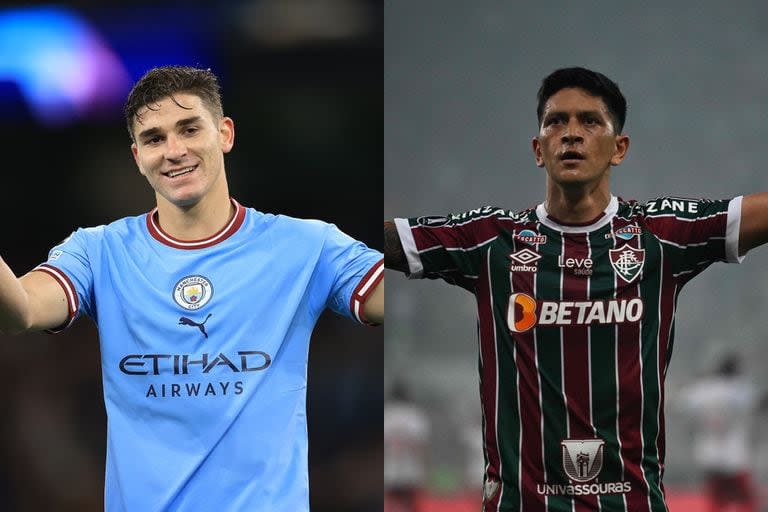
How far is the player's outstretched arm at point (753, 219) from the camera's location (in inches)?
96.7

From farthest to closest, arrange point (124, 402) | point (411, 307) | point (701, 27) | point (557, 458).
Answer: point (411, 307) → point (701, 27) → point (557, 458) → point (124, 402)

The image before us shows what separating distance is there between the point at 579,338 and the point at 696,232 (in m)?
0.44

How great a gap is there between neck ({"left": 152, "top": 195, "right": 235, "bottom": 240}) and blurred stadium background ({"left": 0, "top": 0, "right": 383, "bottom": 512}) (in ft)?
0.22

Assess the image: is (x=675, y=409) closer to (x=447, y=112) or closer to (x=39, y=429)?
(x=447, y=112)

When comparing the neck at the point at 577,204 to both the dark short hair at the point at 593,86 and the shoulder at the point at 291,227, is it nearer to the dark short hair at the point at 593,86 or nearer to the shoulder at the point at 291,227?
the dark short hair at the point at 593,86

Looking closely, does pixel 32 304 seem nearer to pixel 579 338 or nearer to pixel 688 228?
pixel 579 338

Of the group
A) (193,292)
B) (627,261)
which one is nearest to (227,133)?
(193,292)

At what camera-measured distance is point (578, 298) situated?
8.46 ft

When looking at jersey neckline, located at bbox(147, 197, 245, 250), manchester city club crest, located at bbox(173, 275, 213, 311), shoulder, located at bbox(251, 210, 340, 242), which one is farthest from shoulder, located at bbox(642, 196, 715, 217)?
manchester city club crest, located at bbox(173, 275, 213, 311)

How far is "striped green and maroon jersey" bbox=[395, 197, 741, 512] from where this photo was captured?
98.0 inches

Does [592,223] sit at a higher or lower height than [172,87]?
lower

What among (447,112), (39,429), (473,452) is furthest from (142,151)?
(473,452)

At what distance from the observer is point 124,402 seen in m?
2.02

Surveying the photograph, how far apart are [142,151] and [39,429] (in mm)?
723
